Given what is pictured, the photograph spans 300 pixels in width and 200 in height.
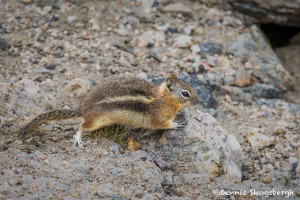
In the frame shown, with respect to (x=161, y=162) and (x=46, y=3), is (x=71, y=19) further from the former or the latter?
(x=161, y=162)

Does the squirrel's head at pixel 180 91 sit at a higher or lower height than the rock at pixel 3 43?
higher

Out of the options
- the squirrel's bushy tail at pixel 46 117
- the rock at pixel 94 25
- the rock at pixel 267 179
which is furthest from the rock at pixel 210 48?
the squirrel's bushy tail at pixel 46 117

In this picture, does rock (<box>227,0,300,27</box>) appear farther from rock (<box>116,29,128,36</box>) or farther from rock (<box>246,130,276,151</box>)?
rock (<box>246,130,276,151</box>)

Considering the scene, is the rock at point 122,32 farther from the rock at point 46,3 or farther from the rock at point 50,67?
the rock at point 50,67

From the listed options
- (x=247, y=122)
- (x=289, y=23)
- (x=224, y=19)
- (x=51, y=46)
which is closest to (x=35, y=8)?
(x=51, y=46)

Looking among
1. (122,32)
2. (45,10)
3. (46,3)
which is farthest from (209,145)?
(46,3)

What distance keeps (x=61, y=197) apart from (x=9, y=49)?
4.44 m

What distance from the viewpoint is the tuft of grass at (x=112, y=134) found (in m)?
5.86

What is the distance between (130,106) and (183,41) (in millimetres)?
3634

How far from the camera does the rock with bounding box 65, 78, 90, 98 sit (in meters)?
6.93

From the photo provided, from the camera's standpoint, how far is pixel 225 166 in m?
5.93

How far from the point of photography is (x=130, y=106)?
5.68m

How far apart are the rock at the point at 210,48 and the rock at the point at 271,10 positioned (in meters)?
1.54

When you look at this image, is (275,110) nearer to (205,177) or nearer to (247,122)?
(247,122)
